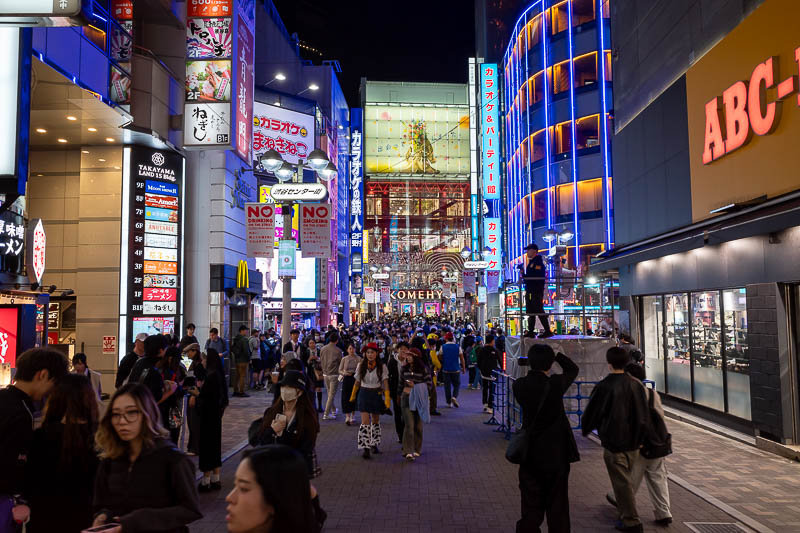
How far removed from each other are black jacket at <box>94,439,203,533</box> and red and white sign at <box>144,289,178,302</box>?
15503mm

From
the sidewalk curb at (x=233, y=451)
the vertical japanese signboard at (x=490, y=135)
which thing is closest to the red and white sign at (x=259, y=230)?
the sidewalk curb at (x=233, y=451)

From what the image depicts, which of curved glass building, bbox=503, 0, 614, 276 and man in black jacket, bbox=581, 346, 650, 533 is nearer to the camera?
man in black jacket, bbox=581, 346, 650, 533

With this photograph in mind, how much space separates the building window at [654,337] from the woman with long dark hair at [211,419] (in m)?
11.6

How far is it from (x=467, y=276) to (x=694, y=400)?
63.9 ft

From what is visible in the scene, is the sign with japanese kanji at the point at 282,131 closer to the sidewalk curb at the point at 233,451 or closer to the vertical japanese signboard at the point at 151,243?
the vertical japanese signboard at the point at 151,243

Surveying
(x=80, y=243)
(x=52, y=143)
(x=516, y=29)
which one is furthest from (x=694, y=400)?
(x=516, y=29)

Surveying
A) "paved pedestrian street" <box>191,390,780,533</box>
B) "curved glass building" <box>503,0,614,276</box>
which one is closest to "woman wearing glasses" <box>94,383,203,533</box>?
"paved pedestrian street" <box>191,390,780,533</box>

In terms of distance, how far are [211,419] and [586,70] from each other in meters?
35.1

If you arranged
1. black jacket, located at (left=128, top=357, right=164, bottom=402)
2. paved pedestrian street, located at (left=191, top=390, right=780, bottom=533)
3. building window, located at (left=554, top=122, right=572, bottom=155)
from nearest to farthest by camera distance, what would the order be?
paved pedestrian street, located at (left=191, top=390, right=780, bottom=533)
black jacket, located at (left=128, top=357, right=164, bottom=402)
building window, located at (left=554, top=122, right=572, bottom=155)

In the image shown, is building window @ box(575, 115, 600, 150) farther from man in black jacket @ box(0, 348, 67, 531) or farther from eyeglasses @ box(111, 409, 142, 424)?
eyeglasses @ box(111, 409, 142, 424)

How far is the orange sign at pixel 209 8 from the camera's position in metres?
18.0

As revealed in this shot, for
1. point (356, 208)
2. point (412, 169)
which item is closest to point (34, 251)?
point (356, 208)

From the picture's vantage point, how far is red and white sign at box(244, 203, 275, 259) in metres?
12.9

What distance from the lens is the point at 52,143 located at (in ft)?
53.7
